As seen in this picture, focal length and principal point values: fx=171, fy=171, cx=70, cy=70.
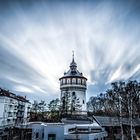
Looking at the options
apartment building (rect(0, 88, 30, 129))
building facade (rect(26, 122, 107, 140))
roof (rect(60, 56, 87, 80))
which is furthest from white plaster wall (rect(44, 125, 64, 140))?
roof (rect(60, 56, 87, 80))

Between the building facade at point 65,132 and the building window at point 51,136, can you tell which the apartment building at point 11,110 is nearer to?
the building facade at point 65,132

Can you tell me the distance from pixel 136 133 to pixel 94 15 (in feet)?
69.8

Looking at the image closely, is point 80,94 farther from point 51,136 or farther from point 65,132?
point 51,136

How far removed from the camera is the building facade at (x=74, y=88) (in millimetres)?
38562

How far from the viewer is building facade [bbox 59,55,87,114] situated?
38.6 meters

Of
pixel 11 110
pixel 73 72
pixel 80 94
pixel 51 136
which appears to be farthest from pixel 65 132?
pixel 73 72

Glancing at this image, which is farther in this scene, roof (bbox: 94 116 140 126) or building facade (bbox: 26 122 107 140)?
roof (bbox: 94 116 140 126)

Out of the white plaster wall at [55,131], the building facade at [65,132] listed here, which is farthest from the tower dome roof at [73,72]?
the white plaster wall at [55,131]

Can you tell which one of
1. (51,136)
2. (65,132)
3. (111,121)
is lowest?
(51,136)

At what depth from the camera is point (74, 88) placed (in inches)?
1566

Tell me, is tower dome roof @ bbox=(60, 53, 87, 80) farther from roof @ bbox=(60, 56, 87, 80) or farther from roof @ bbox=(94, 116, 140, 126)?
roof @ bbox=(94, 116, 140, 126)

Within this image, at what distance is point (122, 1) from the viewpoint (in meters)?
7.36

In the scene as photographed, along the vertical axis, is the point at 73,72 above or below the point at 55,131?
above

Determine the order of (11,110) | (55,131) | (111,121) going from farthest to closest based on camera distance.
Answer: (11,110)
(111,121)
(55,131)
